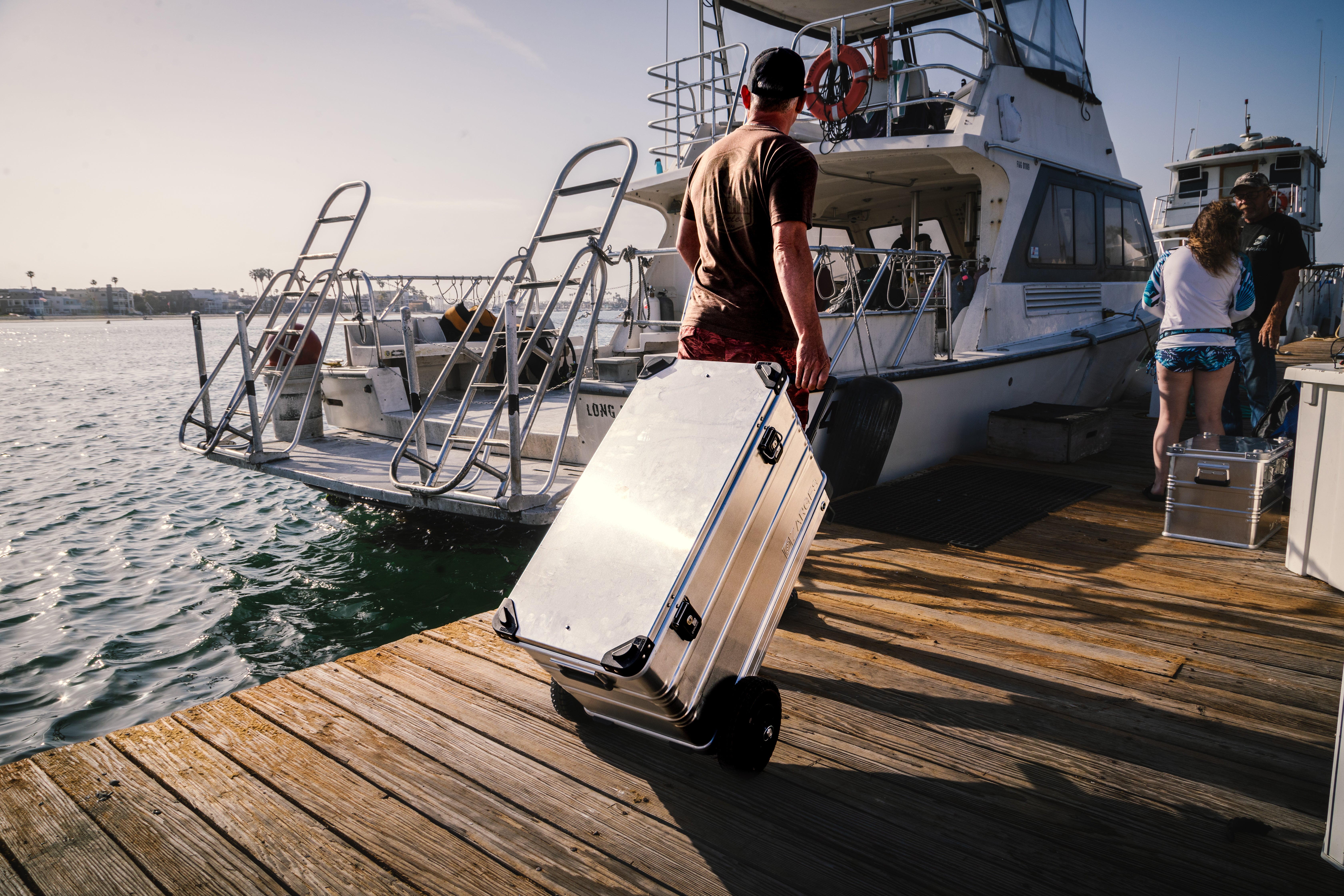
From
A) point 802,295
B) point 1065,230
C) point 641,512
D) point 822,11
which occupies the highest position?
point 822,11

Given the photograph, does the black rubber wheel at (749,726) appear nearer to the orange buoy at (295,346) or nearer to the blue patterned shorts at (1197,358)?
the blue patterned shorts at (1197,358)

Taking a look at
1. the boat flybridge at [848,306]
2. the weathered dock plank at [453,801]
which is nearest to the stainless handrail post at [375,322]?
the boat flybridge at [848,306]

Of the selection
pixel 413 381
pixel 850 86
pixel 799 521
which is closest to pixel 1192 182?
pixel 850 86

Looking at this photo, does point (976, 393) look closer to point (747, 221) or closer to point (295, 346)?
point (747, 221)

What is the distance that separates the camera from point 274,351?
564cm

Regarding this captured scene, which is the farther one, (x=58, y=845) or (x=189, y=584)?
(x=189, y=584)

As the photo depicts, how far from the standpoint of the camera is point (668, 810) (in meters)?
1.97

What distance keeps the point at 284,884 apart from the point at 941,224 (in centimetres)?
922

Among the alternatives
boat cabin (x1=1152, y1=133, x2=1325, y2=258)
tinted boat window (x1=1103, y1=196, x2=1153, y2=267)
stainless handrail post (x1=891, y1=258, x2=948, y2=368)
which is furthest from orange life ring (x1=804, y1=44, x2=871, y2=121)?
boat cabin (x1=1152, y1=133, x2=1325, y2=258)

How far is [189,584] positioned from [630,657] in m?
5.70

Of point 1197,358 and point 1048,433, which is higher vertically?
point 1197,358

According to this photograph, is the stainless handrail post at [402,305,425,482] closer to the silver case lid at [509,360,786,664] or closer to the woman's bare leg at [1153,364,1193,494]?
the silver case lid at [509,360,786,664]

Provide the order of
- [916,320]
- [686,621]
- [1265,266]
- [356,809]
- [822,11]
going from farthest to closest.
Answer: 1. [822,11]
2. [916,320]
3. [1265,266]
4. [356,809]
5. [686,621]

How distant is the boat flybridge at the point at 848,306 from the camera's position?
4.39 metres
